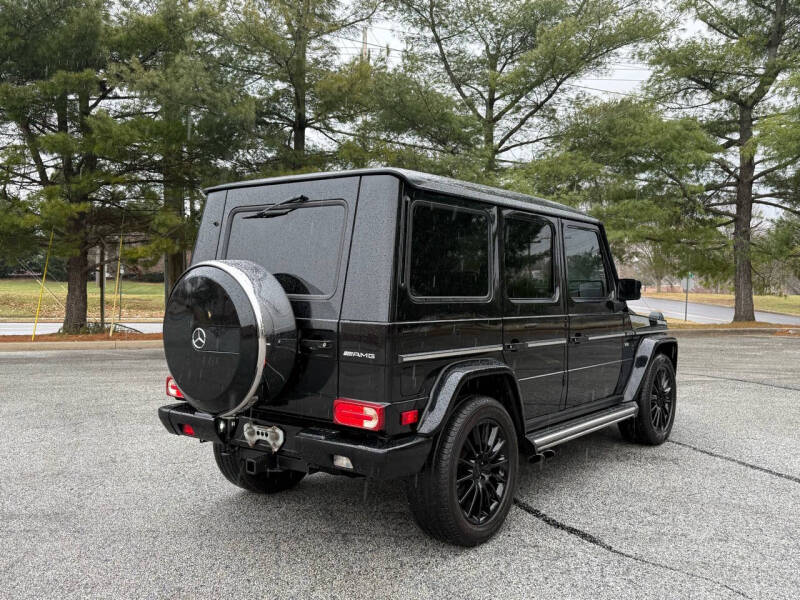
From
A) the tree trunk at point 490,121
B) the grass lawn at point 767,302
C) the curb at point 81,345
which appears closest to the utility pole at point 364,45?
the tree trunk at point 490,121

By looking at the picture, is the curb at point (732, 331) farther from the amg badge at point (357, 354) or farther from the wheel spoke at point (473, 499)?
the amg badge at point (357, 354)

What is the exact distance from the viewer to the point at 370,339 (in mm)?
3084

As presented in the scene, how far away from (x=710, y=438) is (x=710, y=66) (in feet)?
57.5

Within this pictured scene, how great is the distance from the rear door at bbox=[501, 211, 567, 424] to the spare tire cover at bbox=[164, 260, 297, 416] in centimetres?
142

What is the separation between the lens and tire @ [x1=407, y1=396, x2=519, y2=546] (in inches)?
126

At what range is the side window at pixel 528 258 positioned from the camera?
397 centimetres

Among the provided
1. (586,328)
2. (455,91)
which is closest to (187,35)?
(455,91)

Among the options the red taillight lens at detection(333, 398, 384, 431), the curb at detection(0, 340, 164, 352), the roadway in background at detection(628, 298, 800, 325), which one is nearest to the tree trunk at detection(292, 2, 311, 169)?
the curb at detection(0, 340, 164, 352)

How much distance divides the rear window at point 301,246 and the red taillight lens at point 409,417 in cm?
74

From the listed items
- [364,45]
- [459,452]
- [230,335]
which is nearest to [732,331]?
[364,45]

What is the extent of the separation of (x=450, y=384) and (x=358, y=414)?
527 millimetres

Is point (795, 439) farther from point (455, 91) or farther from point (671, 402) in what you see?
point (455, 91)

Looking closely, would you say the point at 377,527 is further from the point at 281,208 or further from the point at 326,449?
the point at 281,208

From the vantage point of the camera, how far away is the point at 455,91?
59.4ft
